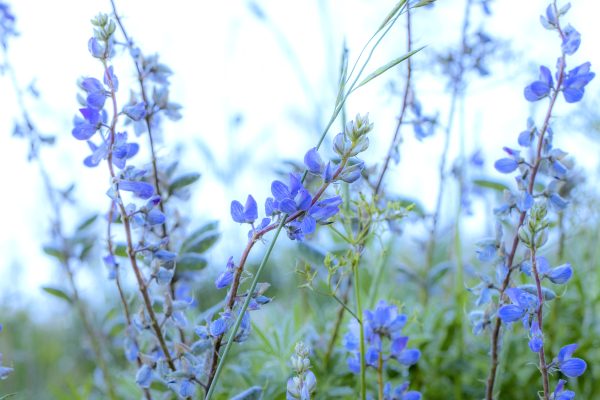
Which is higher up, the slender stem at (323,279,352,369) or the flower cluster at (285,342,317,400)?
the slender stem at (323,279,352,369)

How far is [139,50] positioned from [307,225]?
0.41 m

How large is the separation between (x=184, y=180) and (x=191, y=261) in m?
0.13

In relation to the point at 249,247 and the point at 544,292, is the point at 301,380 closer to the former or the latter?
the point at 249,247

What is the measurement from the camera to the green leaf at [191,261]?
3.64 ft

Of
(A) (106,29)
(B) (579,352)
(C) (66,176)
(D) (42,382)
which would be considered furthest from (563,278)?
(D) (42,382)

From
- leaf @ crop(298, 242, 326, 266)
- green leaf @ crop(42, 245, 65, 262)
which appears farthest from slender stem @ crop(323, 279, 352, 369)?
green leaf @ crop(42, 245, 65, 262)

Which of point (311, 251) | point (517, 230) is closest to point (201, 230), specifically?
point (311, 251)

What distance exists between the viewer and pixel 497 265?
2.81 feet

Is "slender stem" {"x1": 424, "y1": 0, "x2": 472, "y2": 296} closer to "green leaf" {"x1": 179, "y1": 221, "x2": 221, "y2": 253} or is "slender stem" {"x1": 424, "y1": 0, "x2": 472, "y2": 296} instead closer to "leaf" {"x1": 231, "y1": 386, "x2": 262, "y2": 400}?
"green leaf" {"x1": 179, "y1": 221, "x2": 221, "y2": 253}

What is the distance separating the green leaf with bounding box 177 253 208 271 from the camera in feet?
3.64

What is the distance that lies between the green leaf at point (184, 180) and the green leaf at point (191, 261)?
11 cm

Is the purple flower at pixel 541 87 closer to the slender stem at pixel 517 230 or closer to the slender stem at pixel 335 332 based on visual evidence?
the slender stem at pixel 517 230

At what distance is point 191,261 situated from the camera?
1.12 m

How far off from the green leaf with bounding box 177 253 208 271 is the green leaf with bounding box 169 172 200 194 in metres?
0.11
